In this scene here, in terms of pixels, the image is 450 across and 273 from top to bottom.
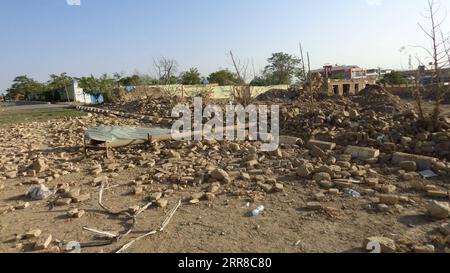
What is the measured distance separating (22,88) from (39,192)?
63227 millimetres

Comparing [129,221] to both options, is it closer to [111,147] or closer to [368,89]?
[111,147]

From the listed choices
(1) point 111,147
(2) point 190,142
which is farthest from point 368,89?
(1) point 111,147

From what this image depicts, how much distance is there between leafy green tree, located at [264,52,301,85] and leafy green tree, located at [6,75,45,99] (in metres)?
35.4

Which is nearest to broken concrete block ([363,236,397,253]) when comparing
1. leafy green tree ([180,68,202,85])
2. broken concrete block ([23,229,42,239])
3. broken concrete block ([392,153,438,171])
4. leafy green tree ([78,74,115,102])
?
broken concrete block ([392,153,438,171])

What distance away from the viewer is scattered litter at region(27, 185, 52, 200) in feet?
14.0

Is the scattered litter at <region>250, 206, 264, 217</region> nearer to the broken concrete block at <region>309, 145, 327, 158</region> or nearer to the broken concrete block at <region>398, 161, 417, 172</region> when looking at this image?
the broken concrete block at <region>309, 145, 327, 158</region>

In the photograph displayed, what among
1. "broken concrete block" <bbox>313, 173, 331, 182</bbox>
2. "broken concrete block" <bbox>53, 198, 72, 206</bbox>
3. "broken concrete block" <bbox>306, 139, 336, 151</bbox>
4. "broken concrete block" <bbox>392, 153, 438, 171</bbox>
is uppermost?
"broken concrete block" <bbox>306, 139, 336, 151</bbox>

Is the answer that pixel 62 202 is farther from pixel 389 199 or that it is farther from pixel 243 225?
pixel 389 199

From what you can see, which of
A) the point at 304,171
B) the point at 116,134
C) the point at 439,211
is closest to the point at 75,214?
the point at 304,171

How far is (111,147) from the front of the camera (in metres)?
6.34

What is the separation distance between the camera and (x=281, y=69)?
129 feet

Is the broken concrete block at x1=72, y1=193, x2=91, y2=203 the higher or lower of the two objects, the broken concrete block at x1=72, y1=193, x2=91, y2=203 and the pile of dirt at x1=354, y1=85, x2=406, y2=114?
the lower

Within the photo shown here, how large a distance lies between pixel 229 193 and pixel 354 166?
185 centimetres

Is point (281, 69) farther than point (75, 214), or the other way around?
point (281, 69)
